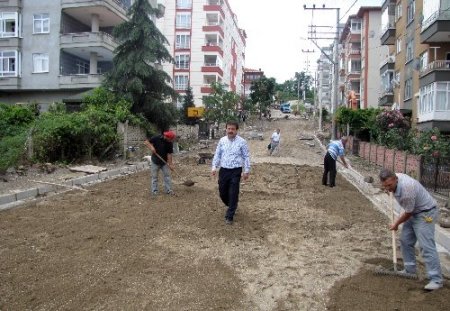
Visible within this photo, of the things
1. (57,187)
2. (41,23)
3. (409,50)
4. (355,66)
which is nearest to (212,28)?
(355,66)

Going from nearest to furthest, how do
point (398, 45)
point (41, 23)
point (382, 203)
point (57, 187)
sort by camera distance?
point (382, 203) → point (57, 187) → point (41, 23) → point (398, 45)

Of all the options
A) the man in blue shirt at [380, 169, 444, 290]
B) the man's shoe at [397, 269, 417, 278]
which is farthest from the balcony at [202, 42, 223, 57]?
the man's shoe at [397, 269, 417, 278]

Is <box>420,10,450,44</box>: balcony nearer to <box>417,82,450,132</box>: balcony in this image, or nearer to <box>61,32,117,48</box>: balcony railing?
<box>417,82,450,132</box>: balcony

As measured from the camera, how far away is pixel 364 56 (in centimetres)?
5284

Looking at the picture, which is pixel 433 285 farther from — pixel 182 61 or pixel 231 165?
pixel 182 61

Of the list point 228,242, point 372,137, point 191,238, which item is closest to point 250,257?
point 228,242

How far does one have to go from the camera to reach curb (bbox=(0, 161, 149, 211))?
9.20m

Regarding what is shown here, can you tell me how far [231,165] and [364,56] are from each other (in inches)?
1951

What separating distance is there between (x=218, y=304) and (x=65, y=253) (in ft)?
8.14

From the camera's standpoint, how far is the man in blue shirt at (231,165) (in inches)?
296

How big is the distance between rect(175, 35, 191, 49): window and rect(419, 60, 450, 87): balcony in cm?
3430

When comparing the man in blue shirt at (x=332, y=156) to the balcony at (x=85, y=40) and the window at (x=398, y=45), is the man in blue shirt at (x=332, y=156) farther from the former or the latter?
the window at (x=398, y=45)

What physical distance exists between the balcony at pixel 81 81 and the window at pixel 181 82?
24.6 meters

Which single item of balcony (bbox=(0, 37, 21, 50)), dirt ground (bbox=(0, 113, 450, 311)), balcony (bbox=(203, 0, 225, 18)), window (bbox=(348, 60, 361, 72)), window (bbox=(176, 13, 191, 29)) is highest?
balcony (bbox=(203, 0, 225, 18))
